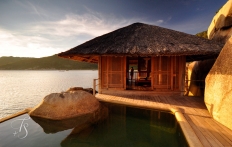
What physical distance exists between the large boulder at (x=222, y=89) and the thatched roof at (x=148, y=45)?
241cm

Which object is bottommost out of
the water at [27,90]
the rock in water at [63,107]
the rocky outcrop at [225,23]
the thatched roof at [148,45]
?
the water at [27,90]

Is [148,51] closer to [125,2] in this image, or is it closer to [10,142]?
[10,142]

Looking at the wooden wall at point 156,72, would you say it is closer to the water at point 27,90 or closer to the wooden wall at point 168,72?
the wooden wall at point 168,72

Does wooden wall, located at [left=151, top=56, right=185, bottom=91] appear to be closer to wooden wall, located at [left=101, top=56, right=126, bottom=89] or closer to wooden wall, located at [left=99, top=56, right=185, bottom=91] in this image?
wooden wall, located at [left=99, top=56, right=185, bottom=91]

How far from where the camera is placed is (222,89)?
17.1ft

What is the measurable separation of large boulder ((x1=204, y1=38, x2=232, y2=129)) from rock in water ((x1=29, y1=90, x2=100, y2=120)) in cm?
569

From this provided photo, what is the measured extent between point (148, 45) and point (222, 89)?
490 centimetres

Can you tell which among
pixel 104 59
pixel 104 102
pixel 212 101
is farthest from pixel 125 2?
pixel 212 101

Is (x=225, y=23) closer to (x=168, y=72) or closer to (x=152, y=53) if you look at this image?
(x=168, y=72)

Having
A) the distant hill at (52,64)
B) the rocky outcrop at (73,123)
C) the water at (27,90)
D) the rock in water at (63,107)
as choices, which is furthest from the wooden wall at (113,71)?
the distant hill at (52,64)

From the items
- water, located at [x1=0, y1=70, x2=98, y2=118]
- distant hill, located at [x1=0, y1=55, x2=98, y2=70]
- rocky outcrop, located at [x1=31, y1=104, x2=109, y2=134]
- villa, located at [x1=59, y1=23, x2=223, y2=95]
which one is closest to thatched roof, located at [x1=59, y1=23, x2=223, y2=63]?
villa, located at [x1=59, y1=23, x2=223, y2=95]

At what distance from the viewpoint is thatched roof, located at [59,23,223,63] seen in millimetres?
8227

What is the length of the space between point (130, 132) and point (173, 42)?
646 centimetres

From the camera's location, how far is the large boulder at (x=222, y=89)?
4.80 meters
